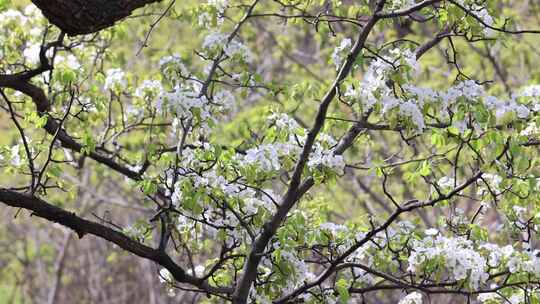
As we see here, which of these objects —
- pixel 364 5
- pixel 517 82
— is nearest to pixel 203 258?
pixel 517 82

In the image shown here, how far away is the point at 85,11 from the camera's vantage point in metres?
3.12

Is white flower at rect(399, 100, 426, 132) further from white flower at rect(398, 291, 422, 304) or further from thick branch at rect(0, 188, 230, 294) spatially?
thick branch at rect(0, 188, 230, 294)

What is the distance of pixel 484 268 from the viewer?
358cm

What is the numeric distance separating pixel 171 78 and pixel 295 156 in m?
1.28

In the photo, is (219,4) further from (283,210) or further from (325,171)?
(325,171)

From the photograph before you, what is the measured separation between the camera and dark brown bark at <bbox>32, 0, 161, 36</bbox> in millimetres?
3094

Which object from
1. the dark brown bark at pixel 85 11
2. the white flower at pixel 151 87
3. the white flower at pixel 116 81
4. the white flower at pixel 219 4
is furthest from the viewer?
the white flower at pixel 116 81

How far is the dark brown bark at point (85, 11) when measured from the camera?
3.09 m

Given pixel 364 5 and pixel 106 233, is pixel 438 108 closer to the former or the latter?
pixel 364 5

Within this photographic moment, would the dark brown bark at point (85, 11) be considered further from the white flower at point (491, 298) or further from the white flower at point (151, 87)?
the white flower at point (491, 298)

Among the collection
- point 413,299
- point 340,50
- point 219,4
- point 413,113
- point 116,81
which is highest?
point 219,4

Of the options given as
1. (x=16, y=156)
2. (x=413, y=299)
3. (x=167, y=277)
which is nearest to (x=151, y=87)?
(x=16, y=156)

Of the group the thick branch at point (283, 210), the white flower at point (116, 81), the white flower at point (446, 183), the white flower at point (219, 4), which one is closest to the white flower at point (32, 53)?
the white flower at point (116, 81)

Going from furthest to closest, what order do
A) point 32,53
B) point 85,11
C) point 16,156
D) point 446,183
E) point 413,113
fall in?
point 32,53, point 16,156, point 446,183, point 413,113, point 85,11
